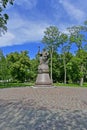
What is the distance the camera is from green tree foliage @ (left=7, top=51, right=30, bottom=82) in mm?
55094

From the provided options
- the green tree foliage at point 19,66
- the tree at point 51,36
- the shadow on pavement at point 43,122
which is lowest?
the shadow on pavement at point 43,122

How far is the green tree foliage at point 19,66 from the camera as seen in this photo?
181ft

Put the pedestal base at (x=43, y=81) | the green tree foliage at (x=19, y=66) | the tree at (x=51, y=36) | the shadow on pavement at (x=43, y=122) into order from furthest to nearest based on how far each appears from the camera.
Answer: the green tree foliage at (x=19, y=66), the tree at (x=51, y=36), the pedestal base at (x=43, y=81), the shadow on pavement at (x=43, y=122)

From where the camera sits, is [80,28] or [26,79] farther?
[26,79]

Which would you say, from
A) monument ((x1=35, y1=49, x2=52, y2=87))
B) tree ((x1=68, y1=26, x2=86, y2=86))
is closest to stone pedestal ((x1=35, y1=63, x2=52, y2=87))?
monument ((x1=35, y1=49, x2=52, y2=87))

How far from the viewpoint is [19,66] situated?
5503 cm

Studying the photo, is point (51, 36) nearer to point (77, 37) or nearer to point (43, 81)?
point (77, 37)

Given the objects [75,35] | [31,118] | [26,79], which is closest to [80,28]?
[75,35]

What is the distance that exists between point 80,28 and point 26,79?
75.6 ft

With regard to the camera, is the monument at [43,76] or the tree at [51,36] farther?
the tree at [51,36]

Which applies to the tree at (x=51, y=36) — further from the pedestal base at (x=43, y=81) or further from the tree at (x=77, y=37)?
the pedestal base at (x=43, y=81)

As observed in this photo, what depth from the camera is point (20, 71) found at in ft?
181

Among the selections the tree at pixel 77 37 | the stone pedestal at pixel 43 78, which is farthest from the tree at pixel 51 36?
the stone pedestal at pixel 43 78

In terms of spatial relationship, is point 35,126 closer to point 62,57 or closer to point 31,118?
point 31,118
